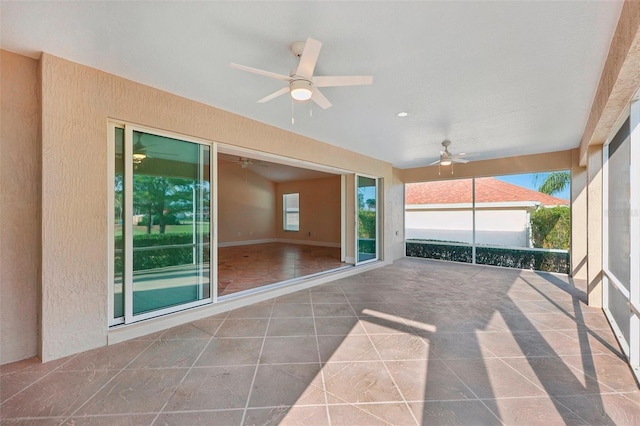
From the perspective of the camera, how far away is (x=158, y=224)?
9.73ft

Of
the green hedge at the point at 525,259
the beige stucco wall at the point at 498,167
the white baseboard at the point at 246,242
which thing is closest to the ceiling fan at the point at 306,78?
the beige stucco wall at the point at 498,167

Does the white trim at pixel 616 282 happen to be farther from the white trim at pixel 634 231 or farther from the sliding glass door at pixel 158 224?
the sliding glass door at pixel 158 224

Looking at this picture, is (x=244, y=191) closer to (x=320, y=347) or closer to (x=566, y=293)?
(x=320, y=347)

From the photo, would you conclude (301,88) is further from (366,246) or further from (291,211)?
(291,211)

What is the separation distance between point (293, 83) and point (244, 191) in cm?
842

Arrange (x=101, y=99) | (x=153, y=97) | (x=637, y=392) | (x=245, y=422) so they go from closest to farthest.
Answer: (x=245, y=422)
(x=637, y=392)
(x=101, y=99)
(x=153, y=97)

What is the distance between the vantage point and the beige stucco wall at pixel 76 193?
7.37ft

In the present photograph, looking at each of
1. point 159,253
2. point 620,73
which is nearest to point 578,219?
point 620,73

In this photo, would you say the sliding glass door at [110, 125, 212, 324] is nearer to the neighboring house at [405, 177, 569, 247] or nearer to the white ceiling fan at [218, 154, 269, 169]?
the white ceiling fan at [218, 154, 269, 169]

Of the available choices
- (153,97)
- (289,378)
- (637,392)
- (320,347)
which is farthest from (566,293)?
(153,97)

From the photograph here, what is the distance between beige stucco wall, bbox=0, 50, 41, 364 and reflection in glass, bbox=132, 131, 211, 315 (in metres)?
0.73

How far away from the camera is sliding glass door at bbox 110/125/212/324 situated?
8.86 ft

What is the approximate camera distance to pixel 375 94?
115 inches

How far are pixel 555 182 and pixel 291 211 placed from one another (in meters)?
8.26
